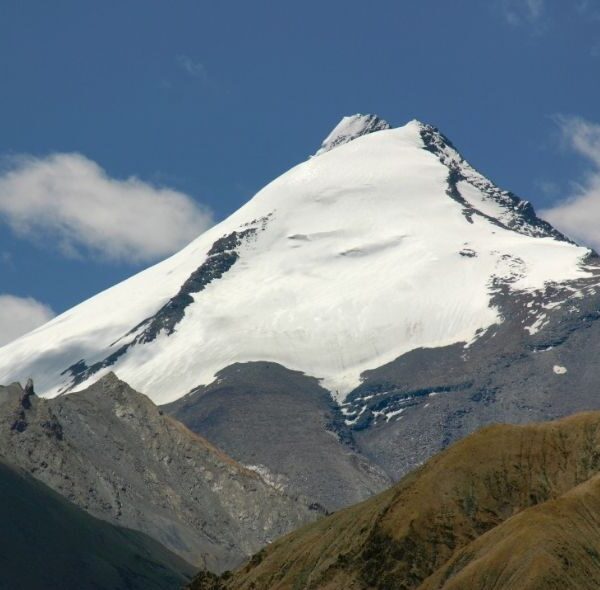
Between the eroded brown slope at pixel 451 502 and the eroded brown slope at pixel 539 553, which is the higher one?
the eroded brown slope at pixel 451 502

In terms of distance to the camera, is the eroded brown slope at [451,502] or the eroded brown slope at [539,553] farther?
the eroded brown slope at [451,502]

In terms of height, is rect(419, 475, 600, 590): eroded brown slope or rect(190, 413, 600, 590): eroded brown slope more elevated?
rect(190, 413, 600, 590): eroded brown slope

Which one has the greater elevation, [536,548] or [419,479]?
[419,479]

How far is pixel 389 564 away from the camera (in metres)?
171

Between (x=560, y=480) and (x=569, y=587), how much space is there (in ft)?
112

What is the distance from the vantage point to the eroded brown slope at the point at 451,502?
16938cm

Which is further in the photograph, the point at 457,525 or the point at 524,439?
the point at 524,439

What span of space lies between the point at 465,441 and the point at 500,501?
11.0 m

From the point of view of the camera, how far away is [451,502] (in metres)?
173

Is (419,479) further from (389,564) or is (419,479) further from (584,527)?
(584,527)

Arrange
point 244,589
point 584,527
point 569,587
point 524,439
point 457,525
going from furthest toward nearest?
1. point 244,589
2. point 524,439
3. point 457,525
4. point 584,527
5. point 569,587

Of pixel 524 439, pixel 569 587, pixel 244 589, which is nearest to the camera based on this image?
pixel 569 587

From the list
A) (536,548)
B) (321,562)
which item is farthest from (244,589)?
(536,548)

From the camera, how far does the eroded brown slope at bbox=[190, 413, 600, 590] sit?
16938 cm
